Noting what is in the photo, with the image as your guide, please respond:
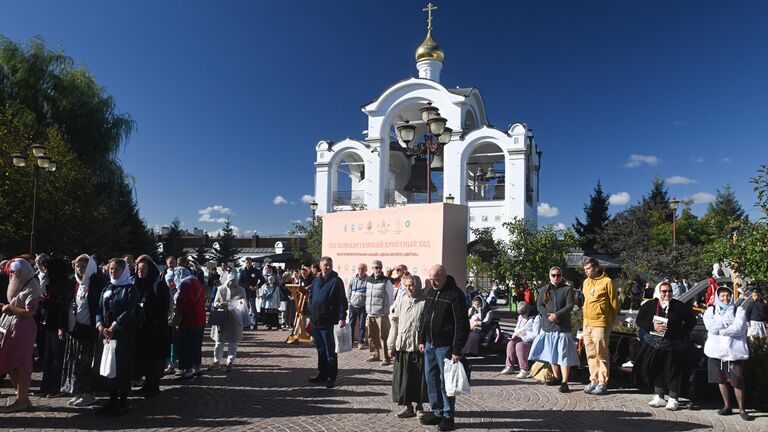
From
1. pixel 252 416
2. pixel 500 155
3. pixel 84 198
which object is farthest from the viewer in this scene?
pixel 500 155

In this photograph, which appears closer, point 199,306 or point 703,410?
point 703,410

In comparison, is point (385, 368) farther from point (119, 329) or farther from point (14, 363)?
point (14, 363)

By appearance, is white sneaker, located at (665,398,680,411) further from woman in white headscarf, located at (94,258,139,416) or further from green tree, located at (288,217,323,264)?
green tree, located at (288,217,323,264)

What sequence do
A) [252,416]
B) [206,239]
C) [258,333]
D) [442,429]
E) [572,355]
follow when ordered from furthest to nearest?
[206,239]
[258,333]
[572,355]
[252,416]
[442,429]

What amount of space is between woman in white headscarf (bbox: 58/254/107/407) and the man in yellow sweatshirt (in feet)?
22.1

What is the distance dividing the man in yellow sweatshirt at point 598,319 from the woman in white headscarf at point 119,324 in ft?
20.2

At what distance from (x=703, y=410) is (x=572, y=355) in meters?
1.80

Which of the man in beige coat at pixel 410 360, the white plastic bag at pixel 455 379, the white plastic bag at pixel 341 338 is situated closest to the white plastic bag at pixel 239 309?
the white plastic bag at pixel 341 338

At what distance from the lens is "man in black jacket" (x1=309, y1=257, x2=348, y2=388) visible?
833 centimetres

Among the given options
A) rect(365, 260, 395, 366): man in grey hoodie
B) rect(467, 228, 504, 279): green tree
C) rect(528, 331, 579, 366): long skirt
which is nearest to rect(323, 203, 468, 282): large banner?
rect(365, 260, 395, 366): man in grey hoodie

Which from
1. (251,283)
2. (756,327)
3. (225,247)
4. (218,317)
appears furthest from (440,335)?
(225,247)

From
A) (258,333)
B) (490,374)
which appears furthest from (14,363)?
(258,333)

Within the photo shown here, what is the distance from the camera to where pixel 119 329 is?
644cm

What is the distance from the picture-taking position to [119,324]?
21.1 ft
